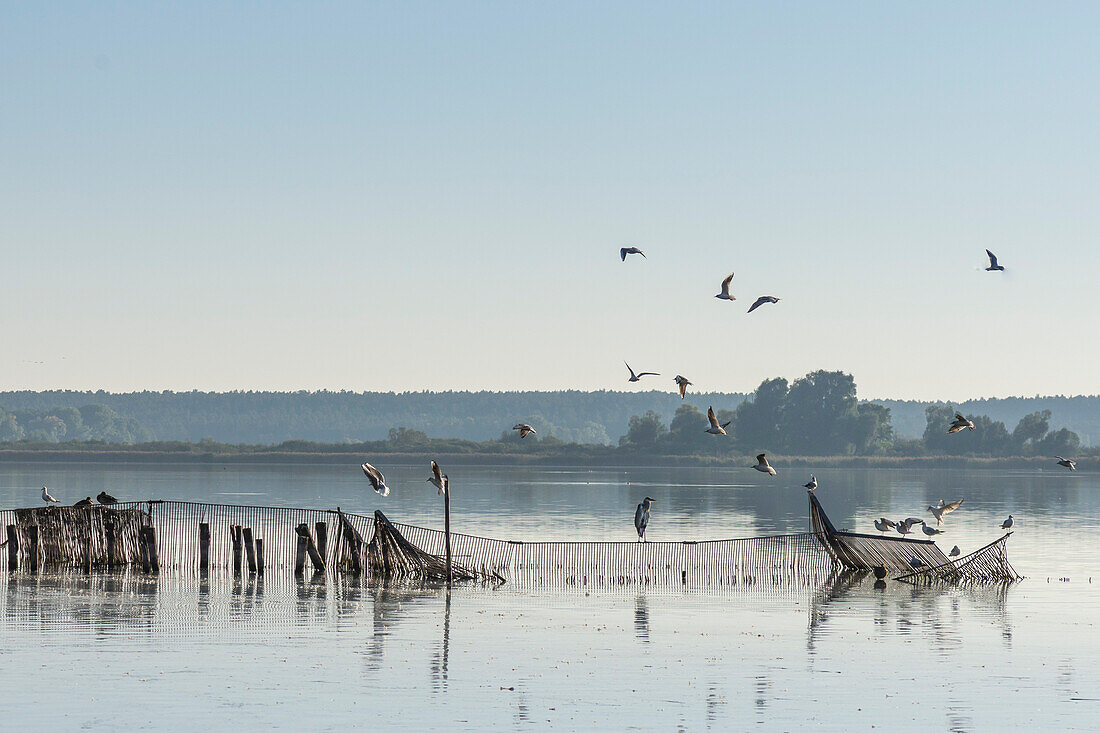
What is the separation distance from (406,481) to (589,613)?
12095 centimetres

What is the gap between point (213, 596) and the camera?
38.4 m

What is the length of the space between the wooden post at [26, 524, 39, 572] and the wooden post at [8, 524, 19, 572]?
50 cm

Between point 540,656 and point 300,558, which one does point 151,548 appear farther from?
point 540,656

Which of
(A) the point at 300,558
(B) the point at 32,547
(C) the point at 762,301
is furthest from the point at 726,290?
(B) the point at 32,547

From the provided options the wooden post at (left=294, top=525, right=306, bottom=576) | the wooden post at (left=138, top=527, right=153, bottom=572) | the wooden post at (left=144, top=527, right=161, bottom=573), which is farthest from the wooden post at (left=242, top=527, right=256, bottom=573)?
the wooden post at (left=138, top=527, right=153, bottom=572)

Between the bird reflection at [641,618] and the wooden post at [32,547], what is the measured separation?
63.2ft

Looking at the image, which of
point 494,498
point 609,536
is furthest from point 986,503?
point 609,536

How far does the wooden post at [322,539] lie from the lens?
45.7 metres

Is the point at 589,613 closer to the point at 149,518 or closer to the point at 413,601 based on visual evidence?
the point at 413,601

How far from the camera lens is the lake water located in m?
22.4

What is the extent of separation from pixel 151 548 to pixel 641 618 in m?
17.4

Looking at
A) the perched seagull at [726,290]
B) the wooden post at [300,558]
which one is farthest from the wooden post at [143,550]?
the perched seagull at [726,290]

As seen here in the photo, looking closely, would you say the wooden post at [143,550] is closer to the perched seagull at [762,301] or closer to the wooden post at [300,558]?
the wooden post at [300,558]

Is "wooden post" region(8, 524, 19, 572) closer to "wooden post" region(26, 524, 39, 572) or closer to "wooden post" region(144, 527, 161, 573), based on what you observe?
"wooden post" region(26, 524, 39, 572)
